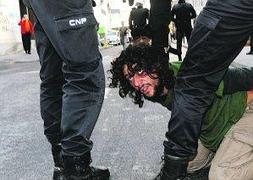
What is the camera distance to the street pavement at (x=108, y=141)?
2977mm

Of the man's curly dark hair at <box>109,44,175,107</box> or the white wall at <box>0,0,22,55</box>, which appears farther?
the white wall at <box>0,0,22,55</box>

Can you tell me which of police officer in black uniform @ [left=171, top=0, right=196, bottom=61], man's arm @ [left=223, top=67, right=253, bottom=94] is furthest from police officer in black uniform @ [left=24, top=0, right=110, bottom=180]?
police officer in black uniform @ [left=171, top=0, right=196, bottom=61]

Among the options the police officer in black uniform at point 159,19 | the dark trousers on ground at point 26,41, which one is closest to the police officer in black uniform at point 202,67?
the police officer in black uniform at point 159,19

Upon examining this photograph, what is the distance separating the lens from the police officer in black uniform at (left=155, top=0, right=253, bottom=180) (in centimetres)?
182

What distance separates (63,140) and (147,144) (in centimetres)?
124

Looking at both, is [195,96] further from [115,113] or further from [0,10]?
[0,10]

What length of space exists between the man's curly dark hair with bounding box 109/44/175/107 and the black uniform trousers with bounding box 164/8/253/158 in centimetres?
43

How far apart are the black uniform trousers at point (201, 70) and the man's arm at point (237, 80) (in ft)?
1.68

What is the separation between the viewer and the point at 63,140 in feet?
7.59

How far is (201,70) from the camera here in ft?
6.30

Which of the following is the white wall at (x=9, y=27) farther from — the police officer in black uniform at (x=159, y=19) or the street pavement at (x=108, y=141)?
the police officer in black uniform at (x=159, y=19)

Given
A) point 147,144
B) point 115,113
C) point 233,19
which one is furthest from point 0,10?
point 233,19

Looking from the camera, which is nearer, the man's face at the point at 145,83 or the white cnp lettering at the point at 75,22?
the white cnp lettering at the point at 75,22

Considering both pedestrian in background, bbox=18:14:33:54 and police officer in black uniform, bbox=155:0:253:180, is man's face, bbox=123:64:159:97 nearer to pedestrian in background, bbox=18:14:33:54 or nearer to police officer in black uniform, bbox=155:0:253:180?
police officer in black uniform, bbox=155:0:253:180
